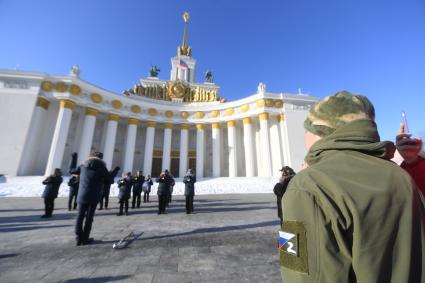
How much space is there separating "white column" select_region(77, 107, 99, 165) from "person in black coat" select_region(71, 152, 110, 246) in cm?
2128

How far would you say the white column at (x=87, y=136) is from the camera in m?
22.3

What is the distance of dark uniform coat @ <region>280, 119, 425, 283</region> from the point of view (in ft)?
2.33

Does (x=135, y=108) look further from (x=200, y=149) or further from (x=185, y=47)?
(x=185, y=47)

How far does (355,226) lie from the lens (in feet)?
2.40

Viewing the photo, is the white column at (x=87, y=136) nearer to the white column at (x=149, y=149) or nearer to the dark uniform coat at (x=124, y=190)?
the white column at (x=149, y=149)

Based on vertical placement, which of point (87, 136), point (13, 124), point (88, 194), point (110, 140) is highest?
point (13, 124)

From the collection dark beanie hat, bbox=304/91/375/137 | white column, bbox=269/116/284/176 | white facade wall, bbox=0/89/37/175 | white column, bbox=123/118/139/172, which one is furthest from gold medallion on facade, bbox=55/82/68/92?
dark beanie hat, bbox=304/91/375/137

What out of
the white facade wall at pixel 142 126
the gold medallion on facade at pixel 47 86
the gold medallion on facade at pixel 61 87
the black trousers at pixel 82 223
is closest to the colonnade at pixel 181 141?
the white facade wall at pixel 142 126

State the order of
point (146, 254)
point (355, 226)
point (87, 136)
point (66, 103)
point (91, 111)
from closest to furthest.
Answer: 1. point (355, 226)
2. point (146, 254)
3. point (66, 103)
4. point (87, 136)
5. point (91, 111)

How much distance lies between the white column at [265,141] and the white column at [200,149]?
8154mm

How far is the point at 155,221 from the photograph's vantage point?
5883mm

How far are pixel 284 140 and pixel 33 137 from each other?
91.4 feet

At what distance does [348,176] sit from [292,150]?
25.6 m

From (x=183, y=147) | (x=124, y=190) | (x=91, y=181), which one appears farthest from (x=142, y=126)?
(x=91, y=181)
